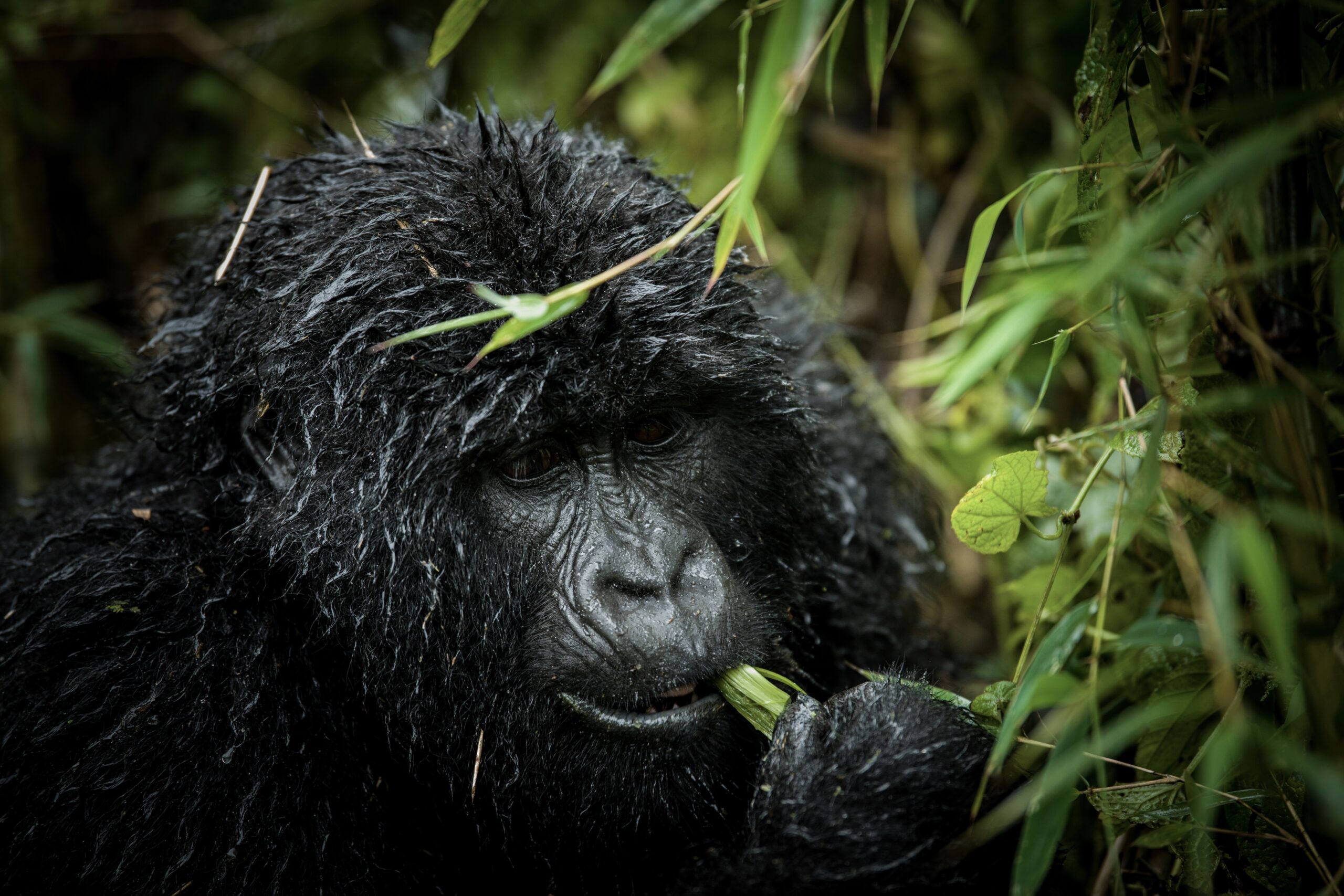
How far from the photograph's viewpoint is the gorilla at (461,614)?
187 cm

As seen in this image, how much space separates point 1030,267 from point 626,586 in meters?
1.34

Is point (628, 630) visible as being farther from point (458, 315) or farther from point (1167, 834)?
point (1167, 834)

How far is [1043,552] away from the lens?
286 centimetres

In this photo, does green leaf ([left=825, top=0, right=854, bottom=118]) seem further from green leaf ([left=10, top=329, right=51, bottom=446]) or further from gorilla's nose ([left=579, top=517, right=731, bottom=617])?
green leaf ([left=10, top=329, right=51, bottom=446])

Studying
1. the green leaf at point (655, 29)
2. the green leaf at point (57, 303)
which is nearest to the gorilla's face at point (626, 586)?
the green leaf at point (655, 29)

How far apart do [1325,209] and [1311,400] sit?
351 millimetres

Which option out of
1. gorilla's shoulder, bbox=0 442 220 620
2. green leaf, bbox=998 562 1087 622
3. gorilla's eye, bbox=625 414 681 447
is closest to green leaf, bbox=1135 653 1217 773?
green leaf, bbox=998 562 1087 622

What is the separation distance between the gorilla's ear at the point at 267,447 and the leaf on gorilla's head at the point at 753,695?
1.01m

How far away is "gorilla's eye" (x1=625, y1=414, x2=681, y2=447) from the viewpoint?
2.13 metres

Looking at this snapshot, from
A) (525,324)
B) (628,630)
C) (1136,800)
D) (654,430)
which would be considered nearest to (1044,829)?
(1136,800)

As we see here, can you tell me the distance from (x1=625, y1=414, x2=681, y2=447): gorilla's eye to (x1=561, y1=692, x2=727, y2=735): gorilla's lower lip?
0.55 meters

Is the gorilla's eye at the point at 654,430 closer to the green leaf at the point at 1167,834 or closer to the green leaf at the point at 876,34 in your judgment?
the green leaf at the point at 876,34

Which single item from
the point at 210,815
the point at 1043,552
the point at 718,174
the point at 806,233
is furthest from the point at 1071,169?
the point at 806,233

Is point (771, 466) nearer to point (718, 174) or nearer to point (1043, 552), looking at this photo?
point (1043, 552)
